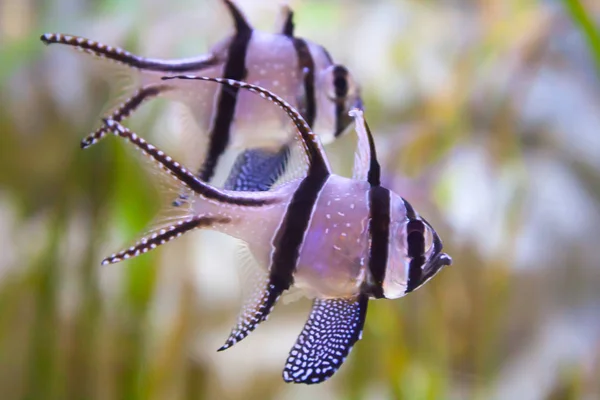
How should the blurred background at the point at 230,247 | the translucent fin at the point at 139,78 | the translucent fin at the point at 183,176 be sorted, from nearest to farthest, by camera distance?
the translucent fin at the point at 183,176, the translucent fin at the point at 139,78, the blurred background at the point at 230,247

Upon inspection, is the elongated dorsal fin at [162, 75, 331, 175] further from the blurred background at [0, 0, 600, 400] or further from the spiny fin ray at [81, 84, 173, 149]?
the blurred background at [0, 0, 600, 400]

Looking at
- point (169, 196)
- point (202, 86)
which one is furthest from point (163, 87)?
point (169, 196)

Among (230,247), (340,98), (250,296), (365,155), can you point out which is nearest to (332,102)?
(340,98)

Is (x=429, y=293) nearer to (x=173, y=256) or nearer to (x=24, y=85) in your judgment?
(x=173, y=256)

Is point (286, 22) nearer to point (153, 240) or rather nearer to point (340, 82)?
point (340, 82)

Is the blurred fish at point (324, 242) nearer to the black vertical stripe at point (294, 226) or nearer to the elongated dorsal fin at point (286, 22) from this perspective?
the black vertical stripe at point (294, 226)

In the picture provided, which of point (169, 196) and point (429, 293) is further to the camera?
point (429, 293)

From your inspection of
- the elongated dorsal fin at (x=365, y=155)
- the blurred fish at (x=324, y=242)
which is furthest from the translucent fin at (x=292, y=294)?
the elongated dorsal fin at (x=365, y=155)
